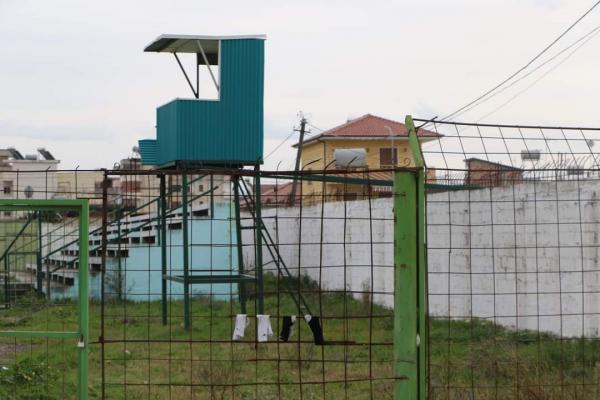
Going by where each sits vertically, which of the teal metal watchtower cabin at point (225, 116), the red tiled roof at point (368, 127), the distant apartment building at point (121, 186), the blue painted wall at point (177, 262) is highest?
the red tiled roof at point (368, 127)

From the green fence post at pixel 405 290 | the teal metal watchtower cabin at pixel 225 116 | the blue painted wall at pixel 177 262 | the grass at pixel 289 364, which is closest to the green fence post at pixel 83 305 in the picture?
the grass at pixel 289 364

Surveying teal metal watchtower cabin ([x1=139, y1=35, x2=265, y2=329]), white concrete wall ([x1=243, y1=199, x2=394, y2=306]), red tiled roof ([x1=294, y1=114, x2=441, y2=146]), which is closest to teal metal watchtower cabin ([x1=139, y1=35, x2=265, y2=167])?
teal metal watchtower cabin ([x1=139, y1=35, x2=265, y2=329])

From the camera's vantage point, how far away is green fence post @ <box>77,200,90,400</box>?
655cm

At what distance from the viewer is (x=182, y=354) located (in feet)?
40.7

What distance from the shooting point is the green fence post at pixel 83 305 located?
21.5ft

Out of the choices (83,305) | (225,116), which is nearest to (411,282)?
(83,305)

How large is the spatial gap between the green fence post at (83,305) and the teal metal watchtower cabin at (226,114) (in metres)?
9.23

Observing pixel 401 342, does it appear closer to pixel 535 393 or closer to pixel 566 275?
pixel 535 393

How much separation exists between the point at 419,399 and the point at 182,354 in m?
6.29

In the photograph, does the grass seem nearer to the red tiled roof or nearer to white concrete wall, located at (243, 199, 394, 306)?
white concrete wall, located at (243, 199, 394, 306)

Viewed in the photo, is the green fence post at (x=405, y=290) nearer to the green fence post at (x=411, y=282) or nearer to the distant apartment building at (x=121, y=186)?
the green fence post at (x=411, y=282)

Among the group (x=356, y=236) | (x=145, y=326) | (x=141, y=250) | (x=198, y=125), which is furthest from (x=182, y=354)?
(x=141, y=250)

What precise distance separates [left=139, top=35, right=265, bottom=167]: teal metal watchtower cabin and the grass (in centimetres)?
311

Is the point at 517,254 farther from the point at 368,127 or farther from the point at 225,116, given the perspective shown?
the point at 368,127
